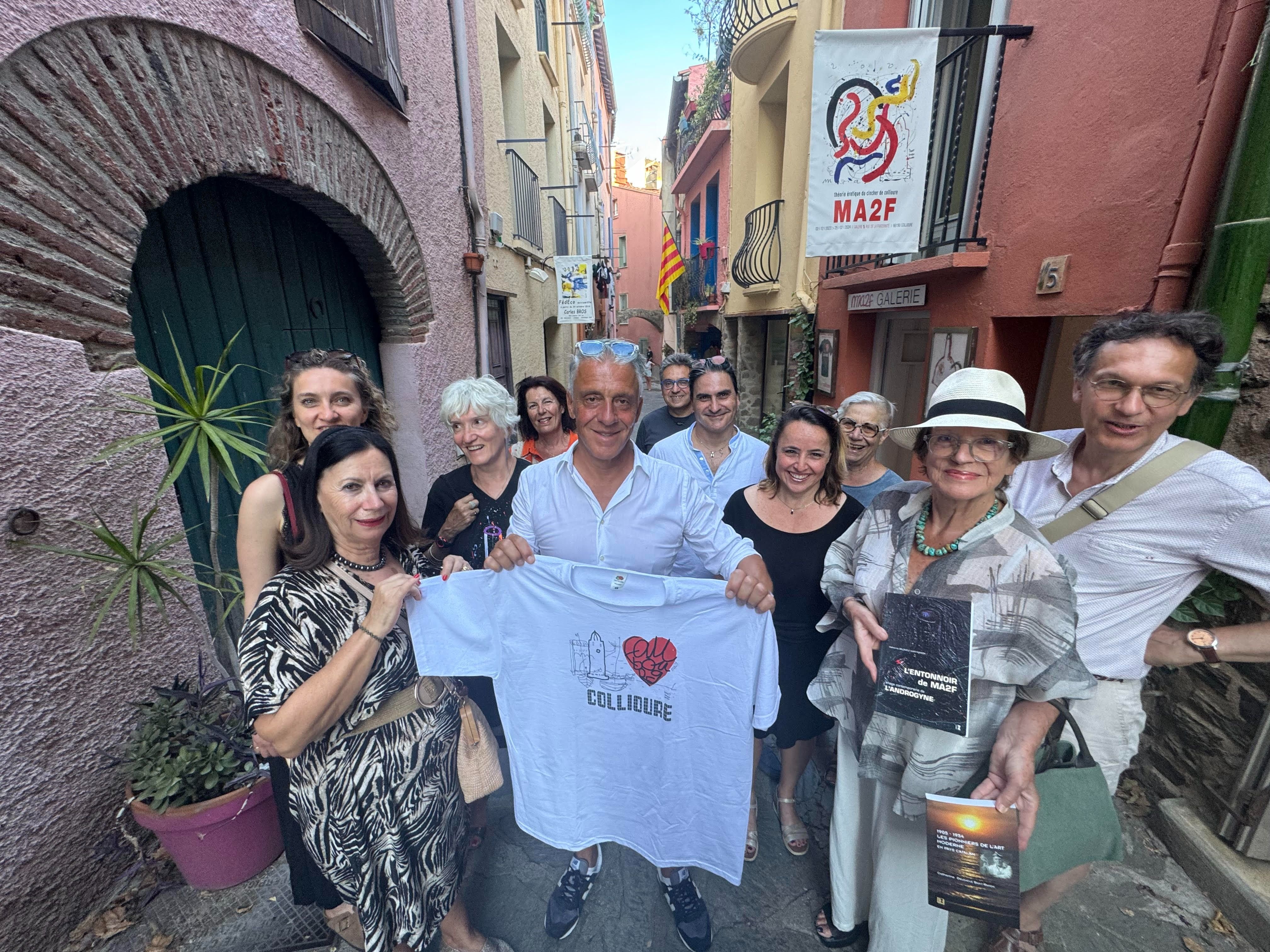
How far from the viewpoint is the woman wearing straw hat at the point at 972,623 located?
1.44 meters

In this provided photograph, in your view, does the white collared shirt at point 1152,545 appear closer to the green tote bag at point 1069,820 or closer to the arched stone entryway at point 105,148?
the green tote bag at point 1069,820

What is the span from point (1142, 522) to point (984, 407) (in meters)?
0.70

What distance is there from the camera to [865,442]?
2.71 meters

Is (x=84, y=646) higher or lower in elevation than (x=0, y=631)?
lower

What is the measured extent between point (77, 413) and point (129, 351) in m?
0.31

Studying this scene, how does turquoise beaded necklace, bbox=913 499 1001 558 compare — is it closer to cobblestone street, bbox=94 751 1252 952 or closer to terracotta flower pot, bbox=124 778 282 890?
cobblestone street, bbox=94 751 1252 952

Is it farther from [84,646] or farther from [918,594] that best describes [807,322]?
[84,646]

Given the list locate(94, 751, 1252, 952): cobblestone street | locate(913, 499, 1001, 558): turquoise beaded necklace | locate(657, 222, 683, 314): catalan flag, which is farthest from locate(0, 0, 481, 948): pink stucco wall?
locate(657, 222, 683, 314): catalan flag

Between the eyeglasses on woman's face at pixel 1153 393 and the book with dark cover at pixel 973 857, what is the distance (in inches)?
50.9

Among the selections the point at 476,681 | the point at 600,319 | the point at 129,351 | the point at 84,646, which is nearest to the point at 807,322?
the point at 476,681

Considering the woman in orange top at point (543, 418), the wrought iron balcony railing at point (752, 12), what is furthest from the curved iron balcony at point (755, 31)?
the woman in orange top at point (543, 418)

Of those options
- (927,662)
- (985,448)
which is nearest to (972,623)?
(927,662)

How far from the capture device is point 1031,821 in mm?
1459

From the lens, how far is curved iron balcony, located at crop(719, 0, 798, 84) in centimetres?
664
